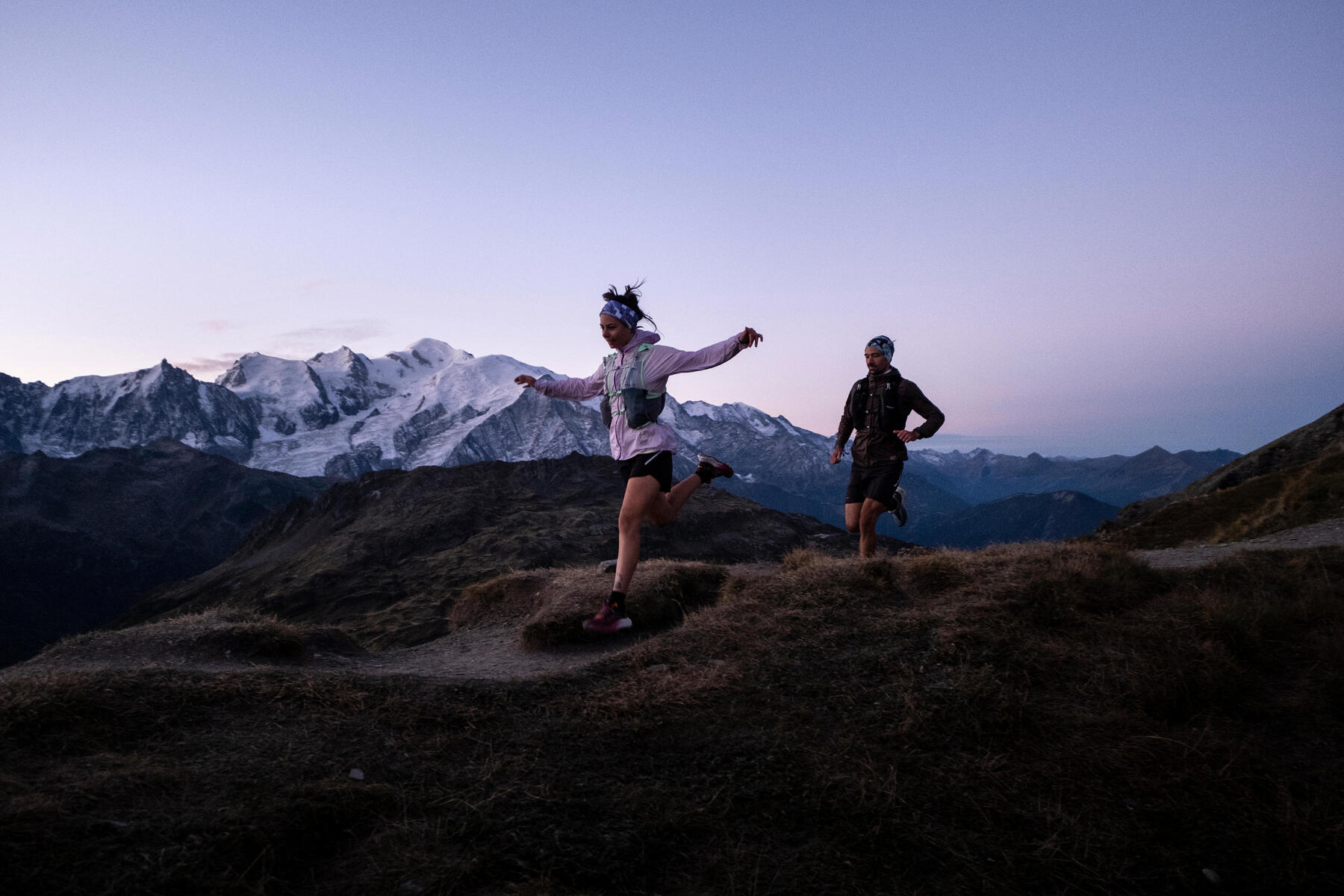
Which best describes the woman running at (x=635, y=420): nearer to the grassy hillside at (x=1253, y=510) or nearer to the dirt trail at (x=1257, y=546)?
the dirt trail at (x=1257, y=546)

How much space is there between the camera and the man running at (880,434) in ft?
28.4

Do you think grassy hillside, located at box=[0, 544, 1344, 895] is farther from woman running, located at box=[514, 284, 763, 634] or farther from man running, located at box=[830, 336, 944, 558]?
man running, located at box=[830, 336, 944, 558]

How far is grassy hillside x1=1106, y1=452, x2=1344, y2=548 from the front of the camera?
15406 millimetres

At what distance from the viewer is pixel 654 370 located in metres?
6.80

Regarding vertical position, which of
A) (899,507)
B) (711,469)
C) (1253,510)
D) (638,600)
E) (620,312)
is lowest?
(638,600)

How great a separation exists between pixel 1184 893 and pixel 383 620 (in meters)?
56.2

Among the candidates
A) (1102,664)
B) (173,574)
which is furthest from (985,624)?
(173,574)

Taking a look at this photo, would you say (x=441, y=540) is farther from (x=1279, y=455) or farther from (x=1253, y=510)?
(x=1253, y=510)

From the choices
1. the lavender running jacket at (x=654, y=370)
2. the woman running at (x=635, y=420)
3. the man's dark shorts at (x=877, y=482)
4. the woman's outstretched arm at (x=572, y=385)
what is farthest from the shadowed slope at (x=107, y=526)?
the man's dark shorts at (x=877, y=482)

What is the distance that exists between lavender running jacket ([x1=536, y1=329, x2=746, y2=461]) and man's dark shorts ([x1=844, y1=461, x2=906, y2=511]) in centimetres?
275

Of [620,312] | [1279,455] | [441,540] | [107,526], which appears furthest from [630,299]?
[107,526]

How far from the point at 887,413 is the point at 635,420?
3500 millimetres

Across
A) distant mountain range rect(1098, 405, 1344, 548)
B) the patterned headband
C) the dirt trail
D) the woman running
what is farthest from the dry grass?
distant mountain range rect(1098, 405, 1344, 548)

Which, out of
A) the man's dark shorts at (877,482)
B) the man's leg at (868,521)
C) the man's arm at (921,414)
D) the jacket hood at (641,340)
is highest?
the jacket hood at (641,340)
